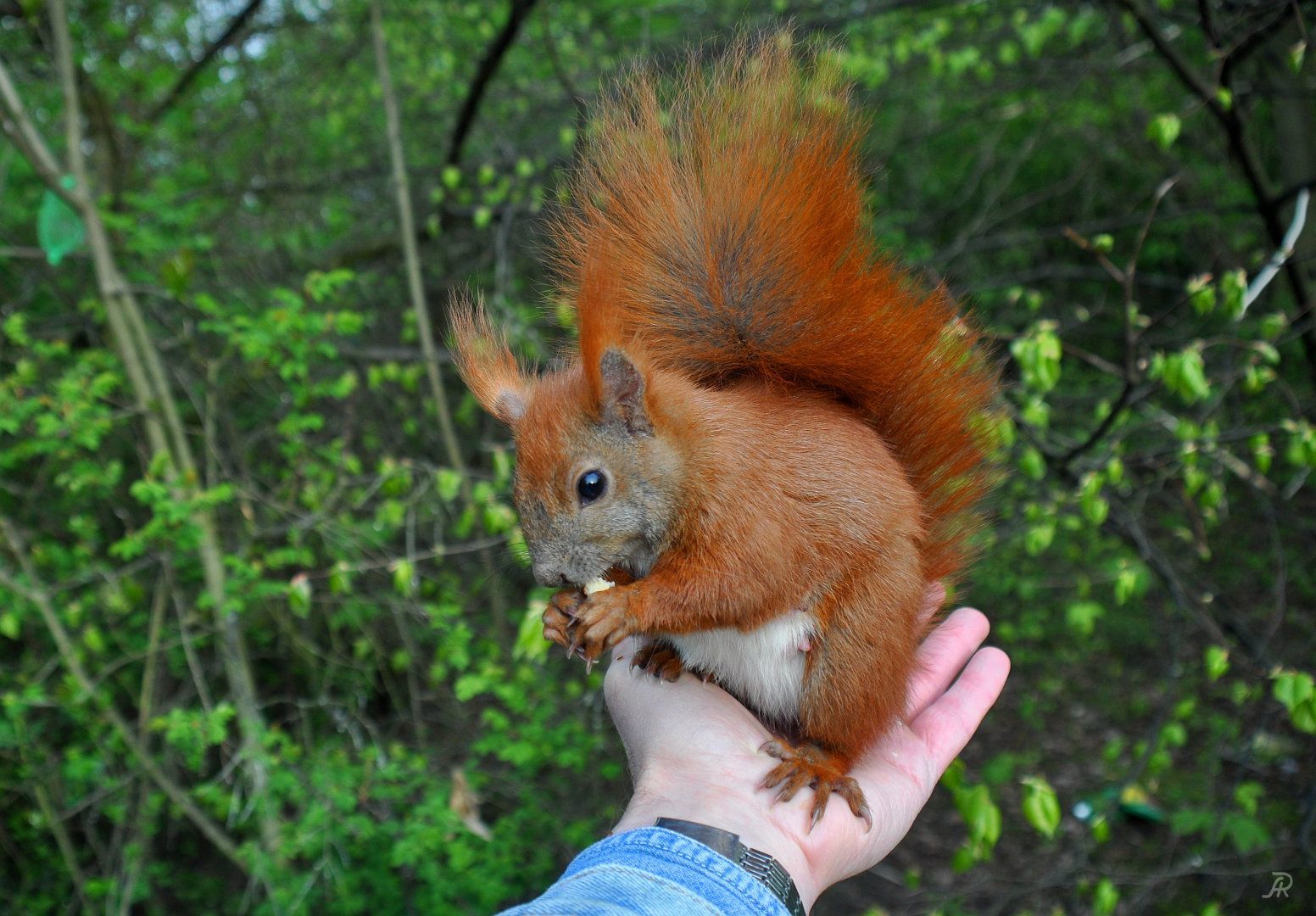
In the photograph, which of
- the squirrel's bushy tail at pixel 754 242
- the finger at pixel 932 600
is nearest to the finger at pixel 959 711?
the finger at pixel 932 600

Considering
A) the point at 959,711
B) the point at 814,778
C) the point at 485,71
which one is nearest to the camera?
the point at 814,778

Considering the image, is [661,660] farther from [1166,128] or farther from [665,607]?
[1166,128]

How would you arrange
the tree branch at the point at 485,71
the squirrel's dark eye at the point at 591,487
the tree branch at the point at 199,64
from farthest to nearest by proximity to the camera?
the tree branch at the point at 199,64
the tree branch at the point at 485,71
the squirrel's dark eye at the point at 591,487

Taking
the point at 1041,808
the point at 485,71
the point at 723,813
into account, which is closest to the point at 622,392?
the point at 723,813

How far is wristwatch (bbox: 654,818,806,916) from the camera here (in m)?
1.19

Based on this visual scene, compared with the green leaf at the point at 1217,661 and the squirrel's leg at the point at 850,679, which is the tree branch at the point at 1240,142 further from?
the squirrel's leg at the point at 850,679

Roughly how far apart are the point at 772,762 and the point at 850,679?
0.19 m

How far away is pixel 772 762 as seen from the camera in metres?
1.43

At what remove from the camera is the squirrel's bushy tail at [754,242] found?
1.37m

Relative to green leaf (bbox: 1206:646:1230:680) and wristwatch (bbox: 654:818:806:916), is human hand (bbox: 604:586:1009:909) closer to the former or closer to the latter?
wristwatch (bbox: 654:818:806:916)

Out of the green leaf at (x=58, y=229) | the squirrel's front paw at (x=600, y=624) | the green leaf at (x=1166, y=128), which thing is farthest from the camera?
the green leaf at (x=58, y=229)

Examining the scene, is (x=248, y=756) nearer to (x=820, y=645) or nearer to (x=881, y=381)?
(x=820, y=645)

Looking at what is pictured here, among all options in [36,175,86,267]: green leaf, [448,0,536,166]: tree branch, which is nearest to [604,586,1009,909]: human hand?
[36,175,86,267]: green leaf

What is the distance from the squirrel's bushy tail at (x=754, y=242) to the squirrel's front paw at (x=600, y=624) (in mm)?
387
